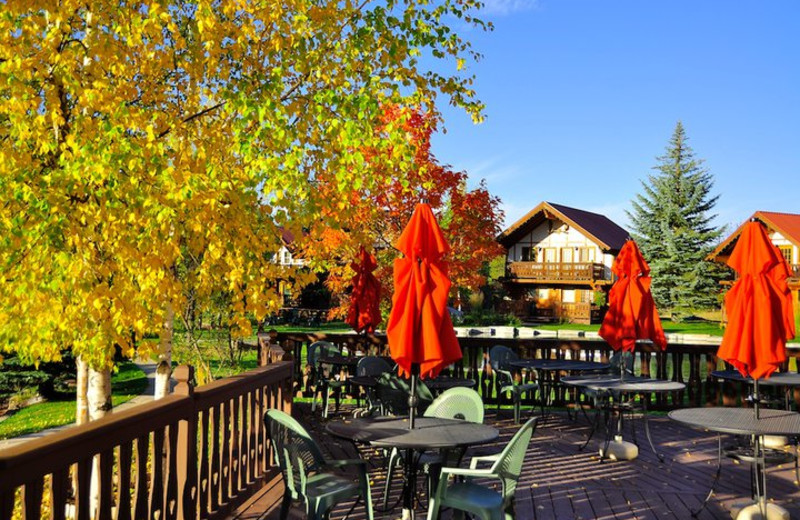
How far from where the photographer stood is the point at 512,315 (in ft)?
136

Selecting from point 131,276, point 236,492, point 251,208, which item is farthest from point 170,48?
point 236,492

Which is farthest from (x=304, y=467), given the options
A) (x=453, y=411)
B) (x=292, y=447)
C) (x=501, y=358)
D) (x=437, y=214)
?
(x=437, y=214)

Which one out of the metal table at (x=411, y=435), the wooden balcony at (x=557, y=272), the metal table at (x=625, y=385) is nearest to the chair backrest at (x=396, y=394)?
the metal table at (x=411, y=435)

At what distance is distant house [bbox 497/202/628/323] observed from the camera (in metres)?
41.2

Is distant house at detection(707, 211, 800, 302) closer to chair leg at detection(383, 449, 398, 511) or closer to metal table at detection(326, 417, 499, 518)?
chair leg at detection(383, 449, 398, 511)

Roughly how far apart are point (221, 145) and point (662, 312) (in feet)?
116

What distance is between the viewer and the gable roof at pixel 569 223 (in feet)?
136

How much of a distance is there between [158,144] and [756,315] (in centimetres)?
531

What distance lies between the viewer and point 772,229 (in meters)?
38.5

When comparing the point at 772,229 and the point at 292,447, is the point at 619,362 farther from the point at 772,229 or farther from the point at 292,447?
the point at 772,229

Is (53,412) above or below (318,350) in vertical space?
below

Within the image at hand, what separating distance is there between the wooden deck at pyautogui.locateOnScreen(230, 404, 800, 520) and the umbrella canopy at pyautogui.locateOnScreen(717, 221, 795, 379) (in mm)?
1354

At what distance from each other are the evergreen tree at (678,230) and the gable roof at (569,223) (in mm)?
2987

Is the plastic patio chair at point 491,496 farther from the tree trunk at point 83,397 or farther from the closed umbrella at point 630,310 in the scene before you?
the tree trunk at point 83,397
